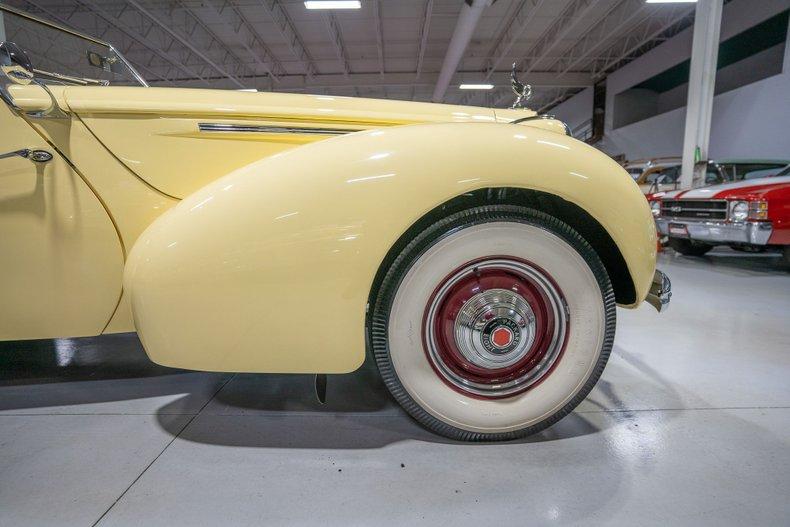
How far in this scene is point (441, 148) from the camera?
3.68 feet

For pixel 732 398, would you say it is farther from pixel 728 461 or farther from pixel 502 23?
pixel 502 23

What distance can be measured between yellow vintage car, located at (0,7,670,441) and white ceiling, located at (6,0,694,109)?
9.39 m

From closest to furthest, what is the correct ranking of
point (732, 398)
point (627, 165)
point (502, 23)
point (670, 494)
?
1. point (670, 494)
2. point (732, 398)
3. point (627, 165)
4. point (502, 23)

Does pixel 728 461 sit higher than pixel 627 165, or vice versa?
pixel 627 165

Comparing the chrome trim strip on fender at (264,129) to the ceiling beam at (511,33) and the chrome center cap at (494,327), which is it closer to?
the chrome center cap at (494,327)

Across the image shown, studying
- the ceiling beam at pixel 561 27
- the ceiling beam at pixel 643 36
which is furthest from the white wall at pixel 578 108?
the ceiling beam at pixel 561 27

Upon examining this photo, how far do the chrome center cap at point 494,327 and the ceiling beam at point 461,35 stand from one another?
Result: 8.72 metres

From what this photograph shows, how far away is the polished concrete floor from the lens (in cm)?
96

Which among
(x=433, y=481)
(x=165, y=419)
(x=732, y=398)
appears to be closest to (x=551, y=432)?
(x=433, y=481)

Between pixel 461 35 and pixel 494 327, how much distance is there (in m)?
10.6

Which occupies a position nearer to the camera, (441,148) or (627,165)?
(441,148)

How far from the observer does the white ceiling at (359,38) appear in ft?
31.2

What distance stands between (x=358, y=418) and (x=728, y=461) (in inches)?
42.8

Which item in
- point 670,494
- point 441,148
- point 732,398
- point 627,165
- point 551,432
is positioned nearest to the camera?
point 670,494
